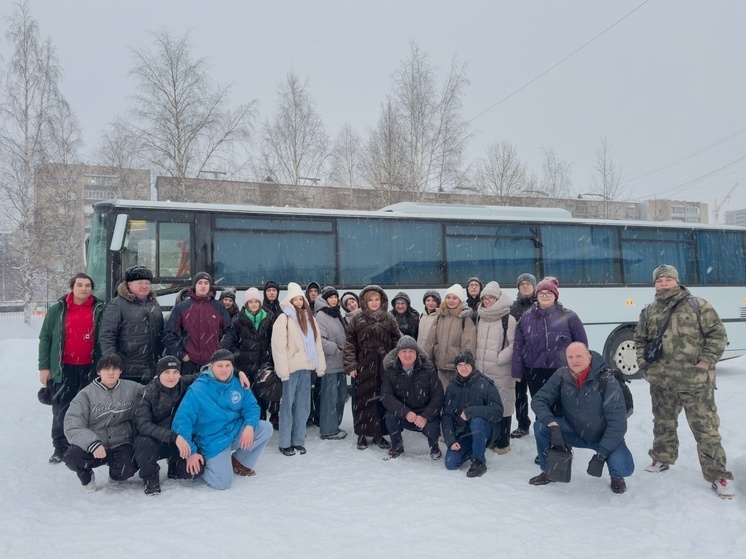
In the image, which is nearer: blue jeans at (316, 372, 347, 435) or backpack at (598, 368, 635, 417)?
backpack at (598, 368, 635, 417)

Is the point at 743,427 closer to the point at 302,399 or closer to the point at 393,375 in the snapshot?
the point at 393,375

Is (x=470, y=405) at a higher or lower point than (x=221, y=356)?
lower

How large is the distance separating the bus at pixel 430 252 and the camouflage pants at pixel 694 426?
4.55 metres

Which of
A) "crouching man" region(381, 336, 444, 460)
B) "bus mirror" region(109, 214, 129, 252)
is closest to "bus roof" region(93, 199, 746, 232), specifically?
"bus mirror" region(109, 214, 129, 252)

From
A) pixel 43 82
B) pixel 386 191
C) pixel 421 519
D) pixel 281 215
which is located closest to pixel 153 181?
pixel 43 82

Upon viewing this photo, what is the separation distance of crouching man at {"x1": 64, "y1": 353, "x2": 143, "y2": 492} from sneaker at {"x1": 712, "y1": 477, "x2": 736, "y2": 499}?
16.2 feet

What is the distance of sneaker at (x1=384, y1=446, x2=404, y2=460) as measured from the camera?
5648 mm


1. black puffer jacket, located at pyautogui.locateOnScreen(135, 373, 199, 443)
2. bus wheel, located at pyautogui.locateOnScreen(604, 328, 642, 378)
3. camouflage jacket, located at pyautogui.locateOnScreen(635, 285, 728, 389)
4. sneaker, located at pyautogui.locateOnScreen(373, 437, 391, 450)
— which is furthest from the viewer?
bus wheel, located at pyautogui.locateOnScreen(604, 328, 642, 378)

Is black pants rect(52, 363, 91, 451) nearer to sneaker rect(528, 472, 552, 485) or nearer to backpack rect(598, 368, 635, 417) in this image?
sneaker rect(528, 472, 552, 485)

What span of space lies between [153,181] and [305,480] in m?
22.1

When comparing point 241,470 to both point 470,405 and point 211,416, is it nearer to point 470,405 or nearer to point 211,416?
point 211,416

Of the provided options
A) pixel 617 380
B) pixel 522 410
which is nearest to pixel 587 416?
pixel 617 380

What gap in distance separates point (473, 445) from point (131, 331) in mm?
3711

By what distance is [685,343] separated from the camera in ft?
15.4
